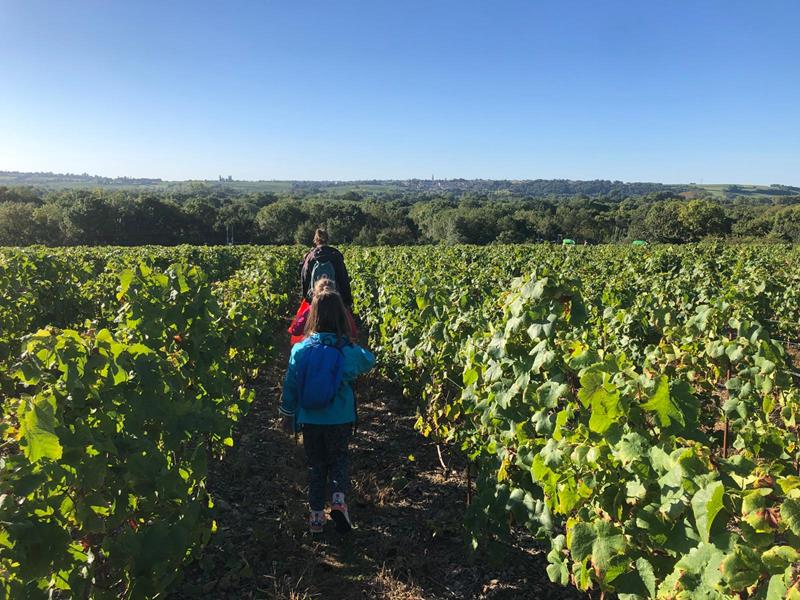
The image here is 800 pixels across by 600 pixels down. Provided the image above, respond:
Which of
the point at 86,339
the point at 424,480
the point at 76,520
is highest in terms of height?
the point at 86,339

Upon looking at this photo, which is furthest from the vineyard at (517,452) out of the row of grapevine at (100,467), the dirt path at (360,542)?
the dirt path at (360,542)

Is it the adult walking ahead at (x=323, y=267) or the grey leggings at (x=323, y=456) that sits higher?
the adult walking ahead at (x=323, y=267)

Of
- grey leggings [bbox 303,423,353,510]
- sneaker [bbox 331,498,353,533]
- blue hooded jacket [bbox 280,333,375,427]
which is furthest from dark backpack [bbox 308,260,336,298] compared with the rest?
sneaker [bbox 331,498,353,533]

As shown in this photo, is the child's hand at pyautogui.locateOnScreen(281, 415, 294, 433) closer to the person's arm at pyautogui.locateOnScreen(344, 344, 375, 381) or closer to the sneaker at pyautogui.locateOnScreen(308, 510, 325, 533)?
the sneaker at pyautogui.locateOnScreen(308, 510, 325, 533)

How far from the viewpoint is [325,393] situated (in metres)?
3.49

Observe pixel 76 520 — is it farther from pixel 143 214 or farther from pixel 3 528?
pixel 143 214

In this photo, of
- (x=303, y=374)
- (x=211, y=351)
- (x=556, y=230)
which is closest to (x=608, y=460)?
(x=303, y=374)

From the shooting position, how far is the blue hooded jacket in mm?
3574

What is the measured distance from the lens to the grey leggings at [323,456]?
3.69m

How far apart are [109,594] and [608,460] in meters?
2.23

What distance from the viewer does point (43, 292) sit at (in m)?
8.79

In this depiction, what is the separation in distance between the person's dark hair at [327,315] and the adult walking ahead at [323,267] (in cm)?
255

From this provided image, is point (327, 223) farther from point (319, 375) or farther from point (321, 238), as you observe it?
point (319, 375)

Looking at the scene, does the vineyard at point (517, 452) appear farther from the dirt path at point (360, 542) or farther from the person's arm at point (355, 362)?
the person's arm at point (355, 362)
